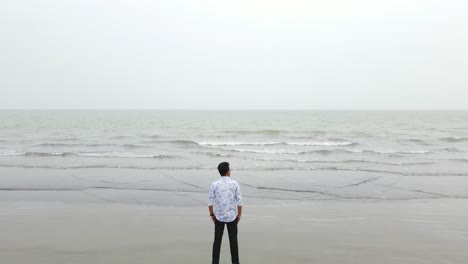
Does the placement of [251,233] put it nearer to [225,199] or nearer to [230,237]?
[230,237]

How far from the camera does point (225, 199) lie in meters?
5.34

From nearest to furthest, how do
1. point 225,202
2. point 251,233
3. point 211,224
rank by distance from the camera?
point 225,202, point 251,233, point 211,224

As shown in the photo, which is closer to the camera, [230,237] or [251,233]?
[230,237]

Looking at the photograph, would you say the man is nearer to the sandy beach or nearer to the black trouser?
the black trouser

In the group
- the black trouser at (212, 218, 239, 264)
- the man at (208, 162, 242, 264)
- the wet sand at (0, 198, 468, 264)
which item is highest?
the man at (208, 162, 242, 264)

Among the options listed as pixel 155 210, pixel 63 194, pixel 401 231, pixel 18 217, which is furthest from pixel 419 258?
pixel 63 194

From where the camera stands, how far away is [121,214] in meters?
8.89

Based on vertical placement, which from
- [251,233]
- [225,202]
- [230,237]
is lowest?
[251,233]

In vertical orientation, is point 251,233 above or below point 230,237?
below

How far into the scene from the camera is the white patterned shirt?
5348mm

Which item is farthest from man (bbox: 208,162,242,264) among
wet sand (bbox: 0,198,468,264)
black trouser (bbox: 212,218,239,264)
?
wet sand (bbox: 0,198,468,264)

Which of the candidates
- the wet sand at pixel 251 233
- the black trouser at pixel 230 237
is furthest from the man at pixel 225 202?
the wet sand at pixel 251 233

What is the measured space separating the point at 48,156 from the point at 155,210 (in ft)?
45.8

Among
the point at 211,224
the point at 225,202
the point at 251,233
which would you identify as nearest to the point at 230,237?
the point at 225,202
